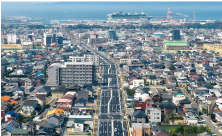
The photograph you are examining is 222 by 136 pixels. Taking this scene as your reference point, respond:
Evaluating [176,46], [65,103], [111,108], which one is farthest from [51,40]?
[111,108]

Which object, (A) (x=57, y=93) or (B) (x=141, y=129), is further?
(A) (x=57, y=93)

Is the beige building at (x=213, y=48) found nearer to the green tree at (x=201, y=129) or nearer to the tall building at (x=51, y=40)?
the tall building at (x=51, y=40)

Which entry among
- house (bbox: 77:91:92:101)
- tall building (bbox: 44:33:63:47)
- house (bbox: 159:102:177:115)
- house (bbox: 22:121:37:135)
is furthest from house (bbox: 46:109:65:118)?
tall building (bbox: 44:33:63:47)

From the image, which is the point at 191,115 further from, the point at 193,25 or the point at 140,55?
the point at 193,25

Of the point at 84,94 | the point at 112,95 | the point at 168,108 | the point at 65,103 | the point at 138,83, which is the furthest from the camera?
the point at 138,83

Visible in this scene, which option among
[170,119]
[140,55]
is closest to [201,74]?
[140,55]

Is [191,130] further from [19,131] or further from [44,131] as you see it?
[19,131]

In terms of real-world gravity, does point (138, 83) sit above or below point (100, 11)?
below
